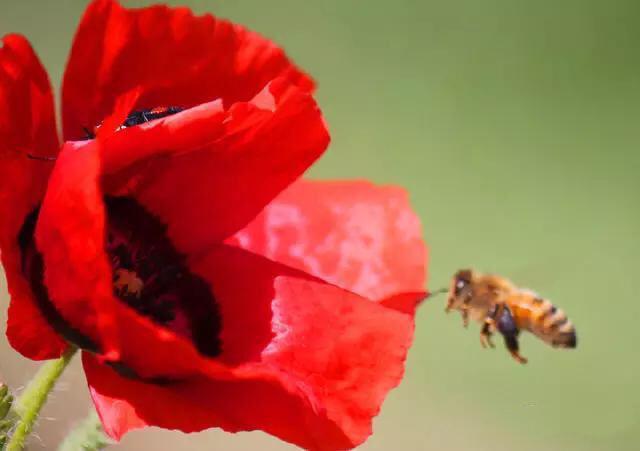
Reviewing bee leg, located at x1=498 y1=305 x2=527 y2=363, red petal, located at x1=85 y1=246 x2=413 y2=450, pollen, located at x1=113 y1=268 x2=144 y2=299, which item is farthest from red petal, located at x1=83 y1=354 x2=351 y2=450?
bee leg, located at x1=498 y1=305 x2=527 y2=363

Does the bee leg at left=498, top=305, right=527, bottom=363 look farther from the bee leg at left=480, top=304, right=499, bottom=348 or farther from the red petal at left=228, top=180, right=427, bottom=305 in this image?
the red petal at left=228, top=180, right=427, bottom=305

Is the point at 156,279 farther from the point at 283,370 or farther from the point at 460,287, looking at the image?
the point at 460,287

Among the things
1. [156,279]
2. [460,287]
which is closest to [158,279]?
[156,279]

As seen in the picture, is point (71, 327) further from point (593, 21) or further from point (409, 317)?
point (593, 21)

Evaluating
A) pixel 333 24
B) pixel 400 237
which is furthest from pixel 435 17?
pixel 400 237

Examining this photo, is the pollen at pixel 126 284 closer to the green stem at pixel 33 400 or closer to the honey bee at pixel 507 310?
the green stem at pixel 33 400
